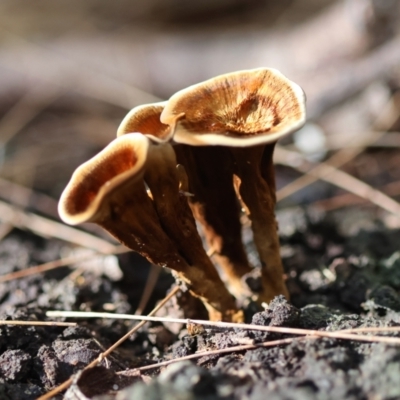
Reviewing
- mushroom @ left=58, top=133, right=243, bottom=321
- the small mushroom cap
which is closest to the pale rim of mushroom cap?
mushroom @ left=58, top=133, right=243, bottom=321

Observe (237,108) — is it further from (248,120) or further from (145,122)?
(145,122)

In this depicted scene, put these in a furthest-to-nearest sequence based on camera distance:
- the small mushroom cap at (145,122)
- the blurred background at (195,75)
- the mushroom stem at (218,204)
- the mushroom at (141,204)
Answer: the blurred background at (195,75) → the mushroom stem at (218,204) → the small mushroom cap at (145,122) → the mushroom at (141,204)

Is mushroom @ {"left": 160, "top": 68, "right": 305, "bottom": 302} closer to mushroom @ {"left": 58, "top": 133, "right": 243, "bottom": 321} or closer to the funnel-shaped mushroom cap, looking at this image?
the funnel-shaped mushroom cap


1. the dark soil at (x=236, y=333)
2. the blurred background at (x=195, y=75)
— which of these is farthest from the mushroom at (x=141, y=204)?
the blurred background at (x=195, y=75)

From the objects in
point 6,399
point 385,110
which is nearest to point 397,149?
point 385,110

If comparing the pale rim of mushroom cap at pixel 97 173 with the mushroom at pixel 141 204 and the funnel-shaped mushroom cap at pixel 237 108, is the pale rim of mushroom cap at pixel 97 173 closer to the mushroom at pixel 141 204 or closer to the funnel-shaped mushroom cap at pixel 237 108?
the mushroom at pixel 141 204

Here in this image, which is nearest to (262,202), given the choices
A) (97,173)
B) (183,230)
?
(183,230)
